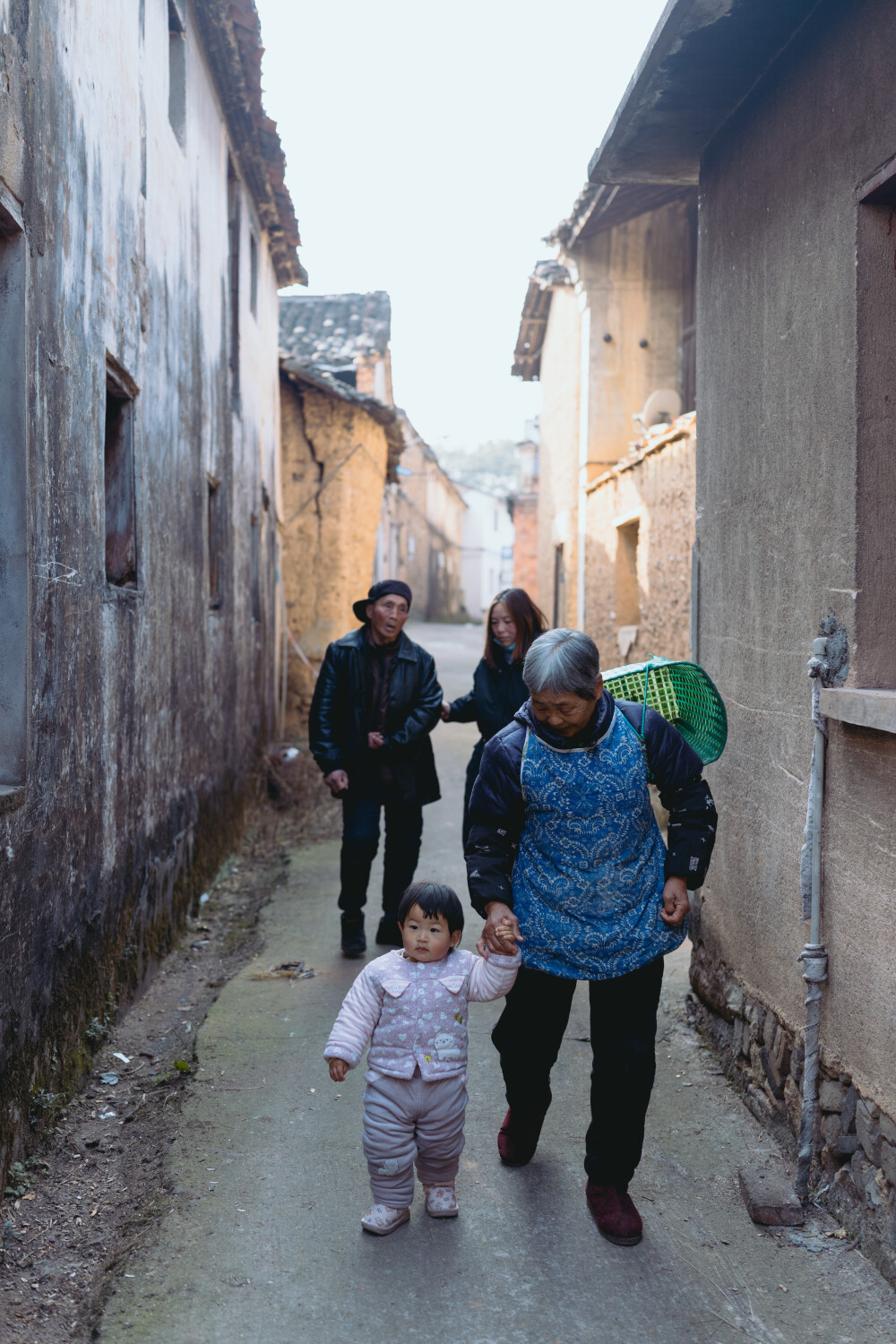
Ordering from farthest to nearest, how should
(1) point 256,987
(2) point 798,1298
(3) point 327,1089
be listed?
(1) point 256,987, (3) point 327,1089, (2) point 798,1298

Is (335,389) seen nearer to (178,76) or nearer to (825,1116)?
(178,76)

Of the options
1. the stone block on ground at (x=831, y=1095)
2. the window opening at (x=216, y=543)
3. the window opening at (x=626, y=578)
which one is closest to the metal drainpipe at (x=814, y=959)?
the stone block on ground at (x=831, y=1095)

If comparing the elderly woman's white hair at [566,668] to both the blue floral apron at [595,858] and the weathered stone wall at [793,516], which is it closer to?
the blue floral apron at [595,858]

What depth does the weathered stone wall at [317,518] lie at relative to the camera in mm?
12883

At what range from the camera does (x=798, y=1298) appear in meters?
2.72

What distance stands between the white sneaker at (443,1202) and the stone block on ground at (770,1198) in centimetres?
83

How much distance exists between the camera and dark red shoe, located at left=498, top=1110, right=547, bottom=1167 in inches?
130

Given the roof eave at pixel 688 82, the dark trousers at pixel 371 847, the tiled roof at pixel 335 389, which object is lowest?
the dark trousers at pixel 371 847

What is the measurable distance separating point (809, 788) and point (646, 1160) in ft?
4.11

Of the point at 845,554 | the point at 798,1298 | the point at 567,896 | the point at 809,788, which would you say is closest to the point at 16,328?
the point at 567,896

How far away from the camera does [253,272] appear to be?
10.4m

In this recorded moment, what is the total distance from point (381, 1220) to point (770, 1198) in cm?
108

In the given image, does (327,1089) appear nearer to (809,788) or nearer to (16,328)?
(809,788)

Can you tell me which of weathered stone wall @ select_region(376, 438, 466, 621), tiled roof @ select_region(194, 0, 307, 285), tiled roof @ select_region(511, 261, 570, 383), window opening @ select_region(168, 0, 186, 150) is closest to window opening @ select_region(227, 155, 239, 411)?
tiled roof @ select_region(194, 0, 307, 285)
